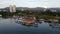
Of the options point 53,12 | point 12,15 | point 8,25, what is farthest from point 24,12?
point 53,12

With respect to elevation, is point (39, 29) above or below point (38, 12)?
below

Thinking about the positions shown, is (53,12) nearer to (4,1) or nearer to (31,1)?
(31,1)

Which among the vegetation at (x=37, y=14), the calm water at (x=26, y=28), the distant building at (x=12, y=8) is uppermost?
the distant building at (x=12, y=8)

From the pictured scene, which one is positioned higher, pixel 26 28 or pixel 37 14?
pixel 37 14

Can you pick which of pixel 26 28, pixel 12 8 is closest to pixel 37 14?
pixel 26 28

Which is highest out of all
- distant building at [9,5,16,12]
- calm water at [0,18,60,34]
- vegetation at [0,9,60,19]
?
distant building at [9,5,16,12]

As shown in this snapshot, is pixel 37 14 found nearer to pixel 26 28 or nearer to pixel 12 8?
pixel 26 28

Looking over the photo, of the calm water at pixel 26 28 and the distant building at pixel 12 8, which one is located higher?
the distant building at pixel 12 8

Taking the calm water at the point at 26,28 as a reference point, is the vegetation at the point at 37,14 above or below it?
above
